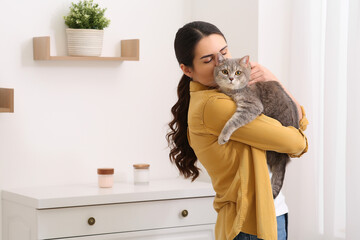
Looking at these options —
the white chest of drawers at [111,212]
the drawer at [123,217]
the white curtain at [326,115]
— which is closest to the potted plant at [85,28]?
the white chest of drawers at [111,212]

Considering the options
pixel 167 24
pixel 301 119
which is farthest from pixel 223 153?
pixel 167 24

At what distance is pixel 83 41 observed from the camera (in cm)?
270

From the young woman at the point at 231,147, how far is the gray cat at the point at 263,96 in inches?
1.7

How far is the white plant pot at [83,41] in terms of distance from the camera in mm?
2684

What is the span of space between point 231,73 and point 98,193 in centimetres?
108

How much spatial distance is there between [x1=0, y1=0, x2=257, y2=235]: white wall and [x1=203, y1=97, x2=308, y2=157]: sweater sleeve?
3.69 ft

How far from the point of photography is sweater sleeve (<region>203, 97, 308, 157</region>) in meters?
1.58

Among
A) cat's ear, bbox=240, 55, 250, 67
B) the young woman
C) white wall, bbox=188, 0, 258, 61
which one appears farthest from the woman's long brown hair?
white wall, bbox=188, 0, 258, 61

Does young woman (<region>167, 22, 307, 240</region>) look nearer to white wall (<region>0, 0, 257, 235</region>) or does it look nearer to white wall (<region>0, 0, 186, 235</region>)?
white wall (<region>0, 0, 257, 235</region>)

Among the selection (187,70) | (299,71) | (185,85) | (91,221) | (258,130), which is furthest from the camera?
(299,71)

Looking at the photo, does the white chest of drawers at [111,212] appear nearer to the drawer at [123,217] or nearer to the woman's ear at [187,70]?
the drawer at [123,217]

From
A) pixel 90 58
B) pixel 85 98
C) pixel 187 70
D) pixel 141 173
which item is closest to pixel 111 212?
pixel 141 173

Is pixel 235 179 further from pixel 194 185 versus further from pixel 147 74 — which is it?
pixel 147 74

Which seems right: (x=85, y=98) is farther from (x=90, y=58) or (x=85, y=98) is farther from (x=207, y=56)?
(x=207, y=56)
